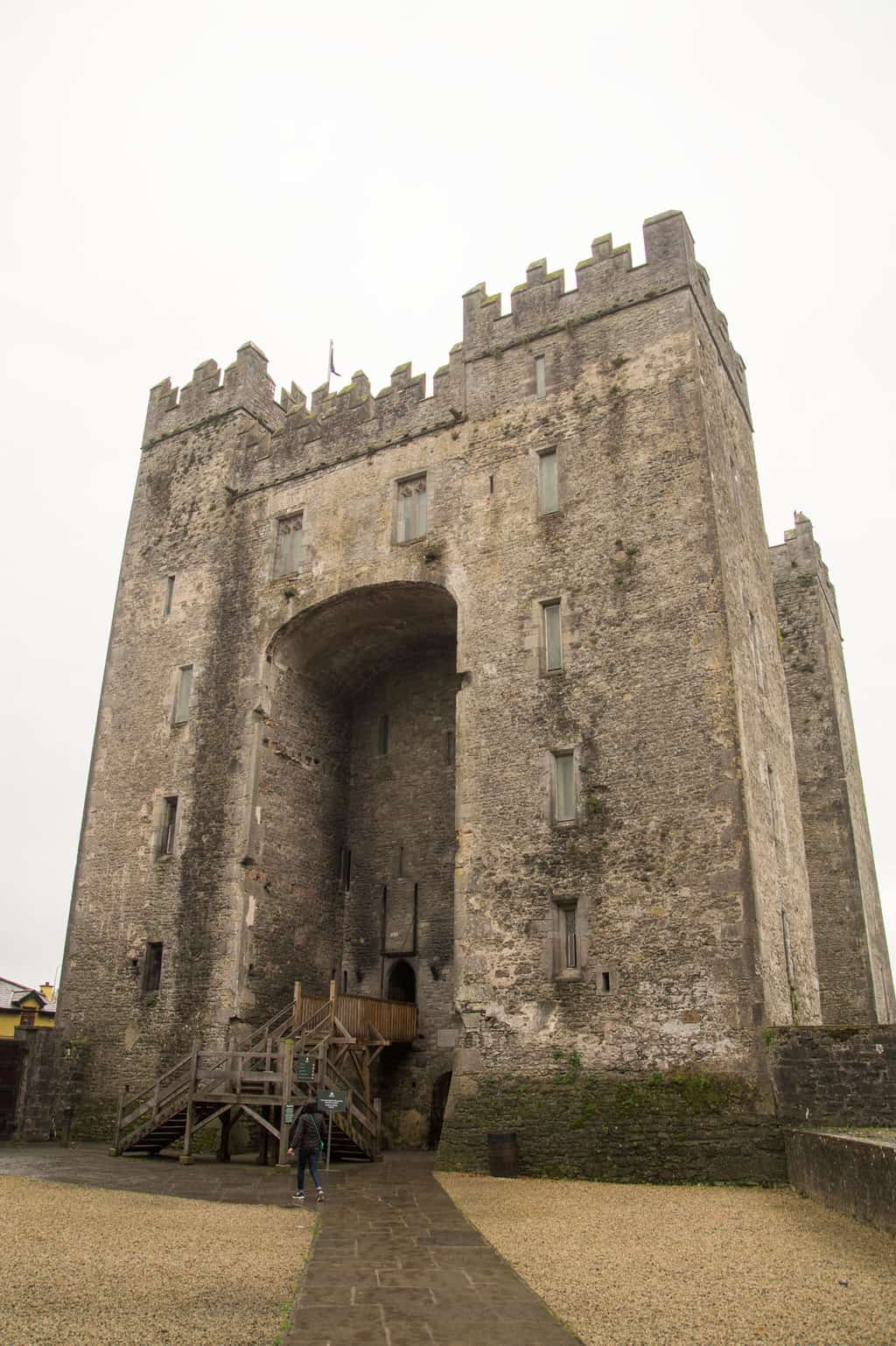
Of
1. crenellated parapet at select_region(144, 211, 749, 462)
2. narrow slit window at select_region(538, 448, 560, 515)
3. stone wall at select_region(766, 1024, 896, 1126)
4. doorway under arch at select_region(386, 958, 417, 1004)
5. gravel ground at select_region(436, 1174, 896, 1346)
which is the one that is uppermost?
crenellated parapet at select_region(144, 211, 749, 462)

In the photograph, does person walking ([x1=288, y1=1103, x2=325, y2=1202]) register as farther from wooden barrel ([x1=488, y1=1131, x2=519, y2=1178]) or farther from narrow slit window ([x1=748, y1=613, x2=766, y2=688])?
narrow slit window ([x1=748, y1=613, x2=766, y2=688])

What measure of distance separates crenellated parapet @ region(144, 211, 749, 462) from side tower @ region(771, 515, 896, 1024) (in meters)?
6.37

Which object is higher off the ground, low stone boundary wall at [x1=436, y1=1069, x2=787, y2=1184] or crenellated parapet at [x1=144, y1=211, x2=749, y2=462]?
crenellated parapet at [x1=144, y1=211, x2=749, y2=462]

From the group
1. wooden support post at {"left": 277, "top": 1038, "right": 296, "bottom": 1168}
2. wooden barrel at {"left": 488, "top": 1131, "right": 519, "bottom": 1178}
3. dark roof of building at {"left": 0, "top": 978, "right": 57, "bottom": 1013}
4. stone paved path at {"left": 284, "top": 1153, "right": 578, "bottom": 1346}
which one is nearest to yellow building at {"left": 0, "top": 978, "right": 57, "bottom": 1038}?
dark roof of building at {"left": 0, "top": 978, "right": 57, "bottom": 1013}

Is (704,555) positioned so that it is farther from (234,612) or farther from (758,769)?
(234,612)

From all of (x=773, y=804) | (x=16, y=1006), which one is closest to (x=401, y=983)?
(x=773, y=804)

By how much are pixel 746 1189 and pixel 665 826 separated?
5.05m

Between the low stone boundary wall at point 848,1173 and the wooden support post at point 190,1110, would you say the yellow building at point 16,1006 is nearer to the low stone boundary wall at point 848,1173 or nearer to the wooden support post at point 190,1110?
the wooden support post at point 190,1110

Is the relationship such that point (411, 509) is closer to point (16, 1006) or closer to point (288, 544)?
point (288, 544)

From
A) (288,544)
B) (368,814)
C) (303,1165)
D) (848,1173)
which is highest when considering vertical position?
(288,544)

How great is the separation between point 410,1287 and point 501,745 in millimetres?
10671

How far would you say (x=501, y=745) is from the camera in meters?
17.7

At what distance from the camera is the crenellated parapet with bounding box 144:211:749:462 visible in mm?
19312

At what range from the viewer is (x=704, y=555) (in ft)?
55.0
